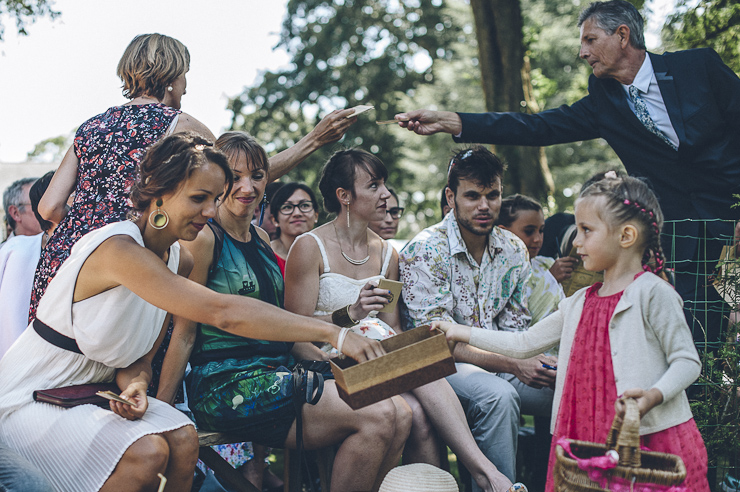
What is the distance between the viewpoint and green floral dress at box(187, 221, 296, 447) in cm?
312

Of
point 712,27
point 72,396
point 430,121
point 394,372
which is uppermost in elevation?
point 712,27

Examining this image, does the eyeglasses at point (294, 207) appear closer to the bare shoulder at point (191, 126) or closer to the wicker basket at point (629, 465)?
the bare shoulder at point (191, 126)

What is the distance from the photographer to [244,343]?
3344 mm

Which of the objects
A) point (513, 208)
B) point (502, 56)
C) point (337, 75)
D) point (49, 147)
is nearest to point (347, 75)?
point (337, 75)

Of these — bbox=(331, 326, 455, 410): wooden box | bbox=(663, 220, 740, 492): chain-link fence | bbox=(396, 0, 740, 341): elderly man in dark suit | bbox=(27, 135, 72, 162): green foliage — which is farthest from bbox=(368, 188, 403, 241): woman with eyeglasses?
bbox=(27, 135, 72, 162): green foliage

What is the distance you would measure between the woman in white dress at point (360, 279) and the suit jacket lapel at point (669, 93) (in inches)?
69.3

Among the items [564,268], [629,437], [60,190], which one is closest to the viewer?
[629,437]

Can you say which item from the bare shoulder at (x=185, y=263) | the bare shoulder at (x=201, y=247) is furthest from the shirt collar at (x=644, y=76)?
the bare shoulder at (x=185, y=263)

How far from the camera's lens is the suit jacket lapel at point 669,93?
3518 mm

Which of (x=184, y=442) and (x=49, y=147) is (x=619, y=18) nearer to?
(x=184, y=442)

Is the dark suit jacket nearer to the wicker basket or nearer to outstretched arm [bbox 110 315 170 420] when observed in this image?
the wicker basket

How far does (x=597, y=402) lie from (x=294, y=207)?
377 cm

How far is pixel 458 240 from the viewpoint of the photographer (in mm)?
4203

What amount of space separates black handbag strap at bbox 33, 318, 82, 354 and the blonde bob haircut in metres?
1.50
